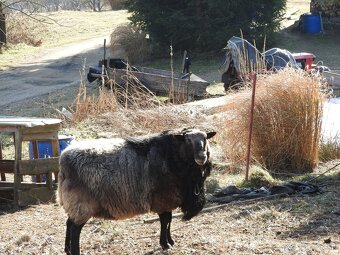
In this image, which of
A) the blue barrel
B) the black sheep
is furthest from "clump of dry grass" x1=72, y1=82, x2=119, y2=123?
the blue barrel

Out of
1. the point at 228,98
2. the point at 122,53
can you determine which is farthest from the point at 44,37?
the point at 228,98

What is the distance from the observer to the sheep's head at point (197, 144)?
6473 millimetres

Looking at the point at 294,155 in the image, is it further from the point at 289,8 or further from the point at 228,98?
the point at 289,8

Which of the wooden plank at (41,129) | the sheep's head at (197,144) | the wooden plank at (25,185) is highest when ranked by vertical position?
the sheep's head at (197,144)

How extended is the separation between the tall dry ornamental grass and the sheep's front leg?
13.7 feet

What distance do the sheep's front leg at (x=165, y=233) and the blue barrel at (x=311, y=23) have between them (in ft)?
85.0

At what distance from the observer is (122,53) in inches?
1153

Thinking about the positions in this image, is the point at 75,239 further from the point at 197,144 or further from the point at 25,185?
the point at 25,185

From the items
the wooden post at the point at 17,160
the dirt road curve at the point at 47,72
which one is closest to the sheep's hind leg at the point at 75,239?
the wooden post at the point at 17,160

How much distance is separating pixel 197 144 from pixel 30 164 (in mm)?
3513

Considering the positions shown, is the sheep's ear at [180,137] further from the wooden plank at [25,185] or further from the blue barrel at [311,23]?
the blue barrel at [311,23]

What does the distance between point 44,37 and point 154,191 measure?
3250cm

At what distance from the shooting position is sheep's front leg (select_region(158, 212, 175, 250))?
675 cm

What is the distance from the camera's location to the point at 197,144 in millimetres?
6547
